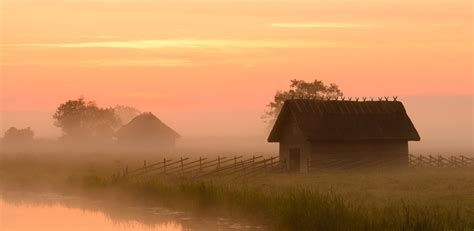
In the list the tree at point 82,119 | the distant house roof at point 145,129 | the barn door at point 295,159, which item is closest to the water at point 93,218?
the barn door at point 295,159

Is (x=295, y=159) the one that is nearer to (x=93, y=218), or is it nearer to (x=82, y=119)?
(x=93, y=218)

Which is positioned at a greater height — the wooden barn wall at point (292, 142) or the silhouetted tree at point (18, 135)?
the silhouetted tree at point (18, 135)

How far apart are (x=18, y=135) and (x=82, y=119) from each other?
19505 millimetres

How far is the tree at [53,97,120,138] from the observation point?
5266 inches

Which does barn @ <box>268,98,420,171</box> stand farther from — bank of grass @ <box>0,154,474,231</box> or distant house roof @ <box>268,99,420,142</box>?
bank of grass @ <box>0,154,474,231</box>

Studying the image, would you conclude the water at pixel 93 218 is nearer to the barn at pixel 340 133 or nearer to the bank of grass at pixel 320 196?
the bank of grass at pixel 320 196

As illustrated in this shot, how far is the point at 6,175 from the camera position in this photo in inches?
1914

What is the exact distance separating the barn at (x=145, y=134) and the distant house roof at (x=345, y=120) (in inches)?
2710

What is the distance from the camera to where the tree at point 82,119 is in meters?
134

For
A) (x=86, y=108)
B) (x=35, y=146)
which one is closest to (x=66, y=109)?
(x=86, y=108)

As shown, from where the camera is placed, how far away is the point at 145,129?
11894cm

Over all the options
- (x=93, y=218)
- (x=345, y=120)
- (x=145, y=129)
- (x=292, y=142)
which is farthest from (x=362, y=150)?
(x=145, y=129)

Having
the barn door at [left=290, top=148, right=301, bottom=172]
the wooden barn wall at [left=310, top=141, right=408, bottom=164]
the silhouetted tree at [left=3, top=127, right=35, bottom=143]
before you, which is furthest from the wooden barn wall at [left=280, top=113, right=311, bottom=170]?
the silhouetted tree at [left=3, top=127, right=35, bottom=143]

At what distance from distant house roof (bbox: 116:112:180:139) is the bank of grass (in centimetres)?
6629
